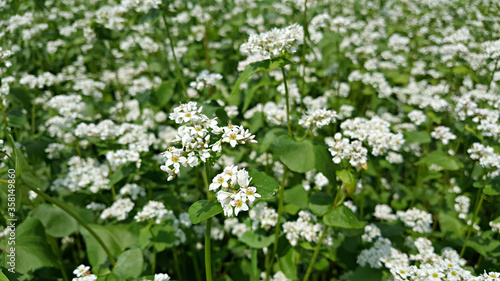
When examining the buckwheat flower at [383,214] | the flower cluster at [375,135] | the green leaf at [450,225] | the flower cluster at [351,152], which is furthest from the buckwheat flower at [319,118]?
the green leaf at [450,225]

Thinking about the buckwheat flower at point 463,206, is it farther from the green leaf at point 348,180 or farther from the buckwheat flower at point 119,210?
the buckwheat flower at point 119,210

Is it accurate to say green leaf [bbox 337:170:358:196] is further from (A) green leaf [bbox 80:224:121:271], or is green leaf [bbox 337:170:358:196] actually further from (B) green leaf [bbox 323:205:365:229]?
(A) green leaf [bbox 80:224:121:271]

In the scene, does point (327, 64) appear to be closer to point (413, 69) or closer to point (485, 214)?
point (413, 69)

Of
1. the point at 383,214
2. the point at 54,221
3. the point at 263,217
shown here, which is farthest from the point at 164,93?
the point at 383,214

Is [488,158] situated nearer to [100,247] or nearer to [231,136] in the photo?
[231,136]

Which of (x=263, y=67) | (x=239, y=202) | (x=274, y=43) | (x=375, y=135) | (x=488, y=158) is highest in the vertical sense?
(x=274, y=43)

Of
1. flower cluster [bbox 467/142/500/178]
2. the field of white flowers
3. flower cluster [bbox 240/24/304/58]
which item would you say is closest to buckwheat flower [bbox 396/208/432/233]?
the field of white flowers
